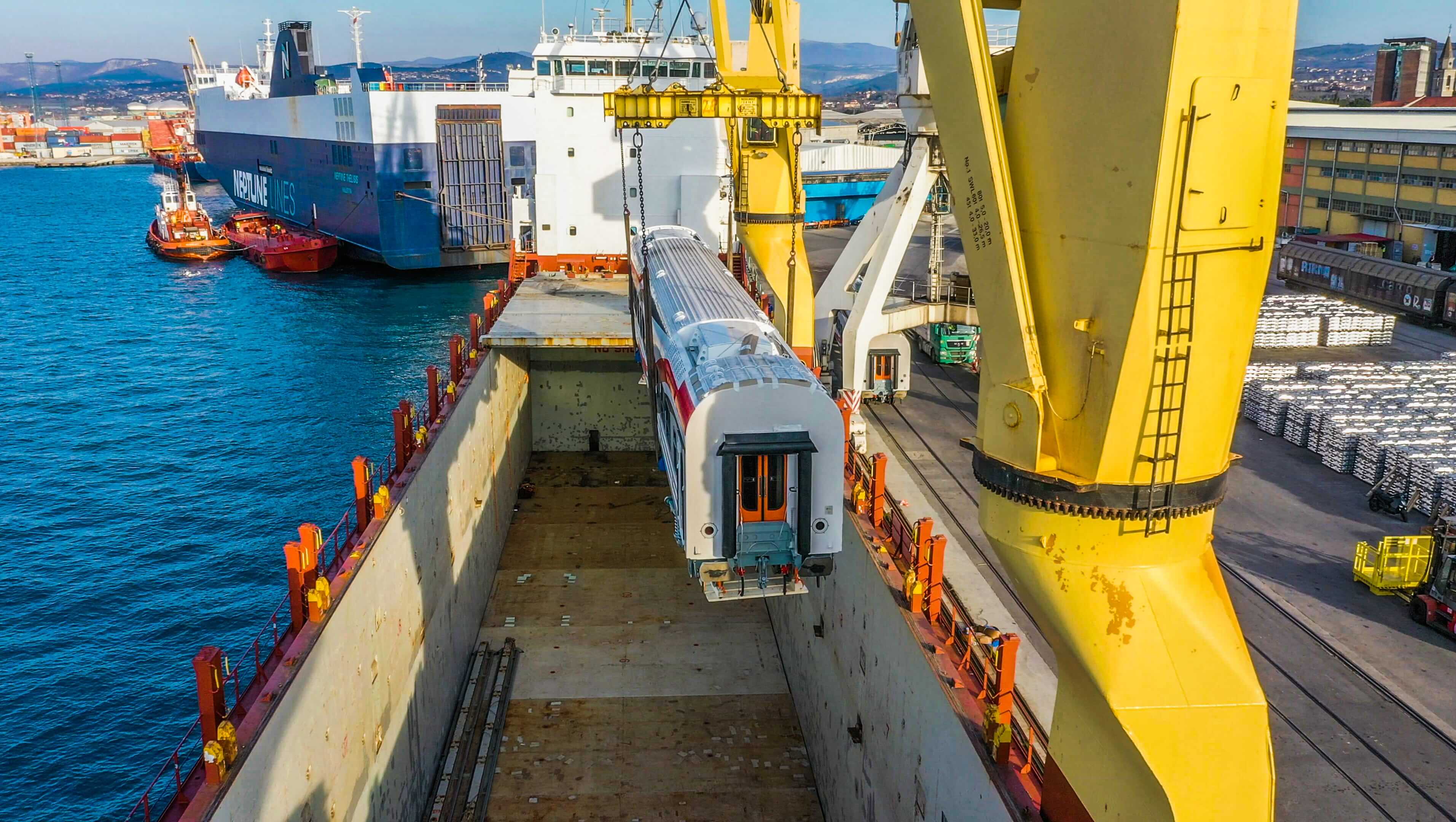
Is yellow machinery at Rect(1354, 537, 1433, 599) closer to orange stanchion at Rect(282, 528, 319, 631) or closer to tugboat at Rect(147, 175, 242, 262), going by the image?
orange stanchion at Rect(282, 528, 319, 631)

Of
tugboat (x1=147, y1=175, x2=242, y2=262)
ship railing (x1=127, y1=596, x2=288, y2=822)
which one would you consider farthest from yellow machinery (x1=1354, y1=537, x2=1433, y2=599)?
tugboat (x1=147, y1=175, x2=242, y2=262)

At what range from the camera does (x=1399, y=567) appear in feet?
65.8

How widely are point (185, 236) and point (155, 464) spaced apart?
168 feet

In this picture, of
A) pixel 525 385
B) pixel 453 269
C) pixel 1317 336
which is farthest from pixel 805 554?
pixel 453 269

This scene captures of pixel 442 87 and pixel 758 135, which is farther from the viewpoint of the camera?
pixel 442 87

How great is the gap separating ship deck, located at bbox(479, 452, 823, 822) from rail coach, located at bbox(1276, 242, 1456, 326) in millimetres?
39813

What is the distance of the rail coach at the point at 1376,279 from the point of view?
155 feet

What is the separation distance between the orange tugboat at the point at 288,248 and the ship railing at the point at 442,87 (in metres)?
12.9

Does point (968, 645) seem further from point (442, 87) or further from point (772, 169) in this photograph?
point (442, 87)

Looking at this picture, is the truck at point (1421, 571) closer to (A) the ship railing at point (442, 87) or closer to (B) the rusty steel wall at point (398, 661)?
(B) the rusty steel wall at point (398, 661)

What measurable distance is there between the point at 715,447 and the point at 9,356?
173ft

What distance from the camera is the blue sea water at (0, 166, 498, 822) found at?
22.0 metres

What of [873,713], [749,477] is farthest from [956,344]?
[749,477]

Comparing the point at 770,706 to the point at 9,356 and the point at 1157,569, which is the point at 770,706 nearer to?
the point at 1157,569
